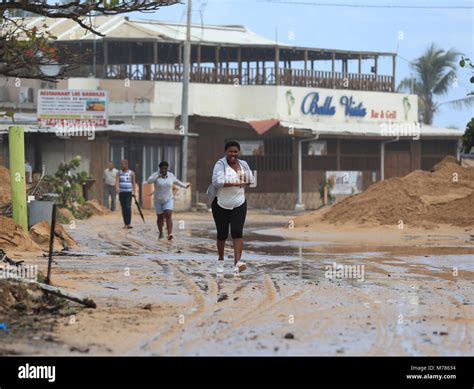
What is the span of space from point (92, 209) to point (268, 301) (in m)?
22.1

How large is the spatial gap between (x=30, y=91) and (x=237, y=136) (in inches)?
374

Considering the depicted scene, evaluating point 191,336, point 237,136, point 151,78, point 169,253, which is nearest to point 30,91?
point 151,78

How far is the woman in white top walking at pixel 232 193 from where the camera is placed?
14.6m

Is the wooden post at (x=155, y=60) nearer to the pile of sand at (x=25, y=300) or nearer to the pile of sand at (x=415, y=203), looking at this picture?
the pile of sand at (x=415, y=203)

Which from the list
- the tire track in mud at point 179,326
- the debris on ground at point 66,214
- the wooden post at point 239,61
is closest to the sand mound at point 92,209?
the debris on ground at point 66,214

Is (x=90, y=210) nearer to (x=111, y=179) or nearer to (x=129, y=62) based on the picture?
(x=111, y=179)

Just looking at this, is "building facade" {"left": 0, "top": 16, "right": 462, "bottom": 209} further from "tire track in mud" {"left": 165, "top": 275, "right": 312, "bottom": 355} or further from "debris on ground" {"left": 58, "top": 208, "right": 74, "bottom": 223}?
"tire track in mud" {"left": 165, "top": 275, "right": 312, "bottom": 355}

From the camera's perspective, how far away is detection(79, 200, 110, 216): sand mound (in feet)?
104

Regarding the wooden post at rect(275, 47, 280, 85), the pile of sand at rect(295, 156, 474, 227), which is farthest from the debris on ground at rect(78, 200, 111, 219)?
the wooden post at rect(275, 47, 280, 85)

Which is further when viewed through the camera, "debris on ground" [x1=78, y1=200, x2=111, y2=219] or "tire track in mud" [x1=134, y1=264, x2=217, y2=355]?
"debris on ground" [x1=78, y1=200, x2=111, y2=219]

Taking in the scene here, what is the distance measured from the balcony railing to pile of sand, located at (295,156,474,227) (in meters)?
20.2

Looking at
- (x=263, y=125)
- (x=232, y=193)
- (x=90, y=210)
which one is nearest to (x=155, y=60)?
(x=263, y=125)

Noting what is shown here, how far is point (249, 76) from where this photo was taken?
50.7 metres
